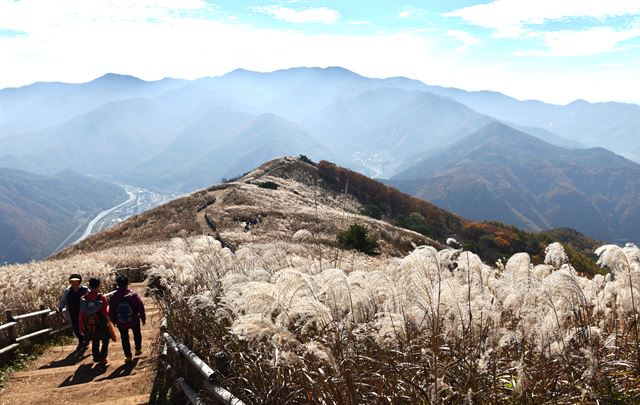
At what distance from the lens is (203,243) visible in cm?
921

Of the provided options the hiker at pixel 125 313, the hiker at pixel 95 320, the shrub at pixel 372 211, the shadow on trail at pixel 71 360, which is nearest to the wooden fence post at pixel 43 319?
the shadow on trail at pixel 71 360

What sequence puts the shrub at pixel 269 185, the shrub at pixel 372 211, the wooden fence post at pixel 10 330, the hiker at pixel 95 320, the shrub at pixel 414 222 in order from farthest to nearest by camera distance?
the shrub at pixel 269 185 → the shrub at pixel 372 211 → the shrub at pixel 414 222 → the wooden fence post at pixel 10 330 → the hiker at pixel 95 320

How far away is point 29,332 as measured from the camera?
11.4m

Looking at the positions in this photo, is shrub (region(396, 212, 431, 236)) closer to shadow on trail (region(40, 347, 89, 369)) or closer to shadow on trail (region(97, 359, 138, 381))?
shadow on trail (region(40, 347, 89, 369))

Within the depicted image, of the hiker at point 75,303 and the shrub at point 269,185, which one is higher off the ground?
the hiker at point 75,303

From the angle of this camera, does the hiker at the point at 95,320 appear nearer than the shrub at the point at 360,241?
Yes

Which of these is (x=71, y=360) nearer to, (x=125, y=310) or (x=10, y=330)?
(x=10, y=330)

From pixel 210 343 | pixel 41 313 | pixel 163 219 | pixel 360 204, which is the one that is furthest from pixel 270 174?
pixel 210 343

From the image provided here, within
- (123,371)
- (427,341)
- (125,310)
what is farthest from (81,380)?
(427,341)

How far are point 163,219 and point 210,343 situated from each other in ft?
127

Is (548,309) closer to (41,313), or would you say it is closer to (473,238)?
(41,313)

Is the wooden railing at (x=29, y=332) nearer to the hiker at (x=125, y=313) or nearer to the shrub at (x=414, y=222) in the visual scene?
the hiker at (x=125, y=313)

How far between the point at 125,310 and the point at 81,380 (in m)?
1.49

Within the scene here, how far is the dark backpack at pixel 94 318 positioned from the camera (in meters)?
9.99
